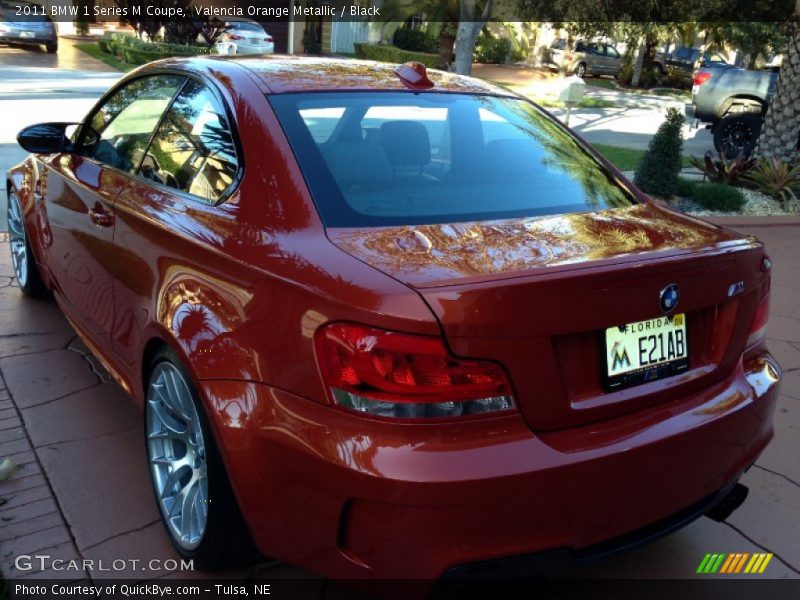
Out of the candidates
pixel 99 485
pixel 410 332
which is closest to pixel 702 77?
pixel 99 485

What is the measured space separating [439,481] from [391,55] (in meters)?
29.4

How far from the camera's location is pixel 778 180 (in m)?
9.38

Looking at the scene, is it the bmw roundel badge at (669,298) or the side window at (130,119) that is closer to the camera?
the bmw roundel badge at (669,298)

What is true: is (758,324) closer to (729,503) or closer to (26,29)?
(729,503)

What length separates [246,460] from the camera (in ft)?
7.18

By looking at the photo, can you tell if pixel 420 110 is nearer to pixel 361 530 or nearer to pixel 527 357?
pixel 527 357

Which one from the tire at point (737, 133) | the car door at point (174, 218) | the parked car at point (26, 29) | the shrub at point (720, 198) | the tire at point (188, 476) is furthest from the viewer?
the parked car at point (26, 29)

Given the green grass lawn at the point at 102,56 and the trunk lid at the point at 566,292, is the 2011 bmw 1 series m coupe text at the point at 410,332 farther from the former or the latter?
the green grass lawn at the point at 102,56

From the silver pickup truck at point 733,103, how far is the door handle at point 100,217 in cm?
1110

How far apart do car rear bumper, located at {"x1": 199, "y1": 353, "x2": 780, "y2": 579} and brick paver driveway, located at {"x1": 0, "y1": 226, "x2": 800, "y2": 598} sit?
64 centimetres

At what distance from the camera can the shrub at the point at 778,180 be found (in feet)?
30.8

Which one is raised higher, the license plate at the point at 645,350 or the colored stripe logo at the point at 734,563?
the license plate at the point at 645,350

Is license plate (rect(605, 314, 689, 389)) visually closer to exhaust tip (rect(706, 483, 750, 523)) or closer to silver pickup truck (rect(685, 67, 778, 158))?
exhaust tip (rect(706, 483, 750, 523))

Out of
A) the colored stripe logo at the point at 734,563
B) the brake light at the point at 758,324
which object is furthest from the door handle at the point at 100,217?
the colored stripe logo at the point at 734,563
